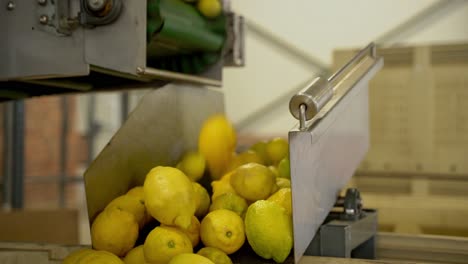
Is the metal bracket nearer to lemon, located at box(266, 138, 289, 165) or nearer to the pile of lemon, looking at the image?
the pile of lemon

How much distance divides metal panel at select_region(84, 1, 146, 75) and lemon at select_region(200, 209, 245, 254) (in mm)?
359

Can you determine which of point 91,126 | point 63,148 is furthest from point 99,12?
point 91,126

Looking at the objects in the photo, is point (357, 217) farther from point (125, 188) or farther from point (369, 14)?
point (369, 14)

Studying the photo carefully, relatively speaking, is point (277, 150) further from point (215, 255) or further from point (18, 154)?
point (18, 154)

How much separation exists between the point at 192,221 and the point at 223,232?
73mm

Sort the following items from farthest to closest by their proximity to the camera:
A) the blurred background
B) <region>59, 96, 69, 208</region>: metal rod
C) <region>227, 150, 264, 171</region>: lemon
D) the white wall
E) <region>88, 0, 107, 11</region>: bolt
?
<region>59, 96, 69, 208</region>: metal rod, the white wall, the blurred background, <region>227, 150, 264, 171</region>: lemon, <region>88, 0, 107, 11</region>: bolt

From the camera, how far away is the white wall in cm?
407

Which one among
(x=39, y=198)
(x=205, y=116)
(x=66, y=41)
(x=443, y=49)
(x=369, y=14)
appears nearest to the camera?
(x=66, y=41)

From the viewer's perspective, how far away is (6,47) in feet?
3.42

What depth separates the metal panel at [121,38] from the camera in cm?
102

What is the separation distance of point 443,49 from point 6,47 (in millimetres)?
1959

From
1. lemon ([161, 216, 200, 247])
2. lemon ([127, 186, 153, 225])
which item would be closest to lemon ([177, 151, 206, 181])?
lemon ([127, 186, 153, 225])

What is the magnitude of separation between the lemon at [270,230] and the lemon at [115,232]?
21cm

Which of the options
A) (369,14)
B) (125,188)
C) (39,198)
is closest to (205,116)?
(125,188)
